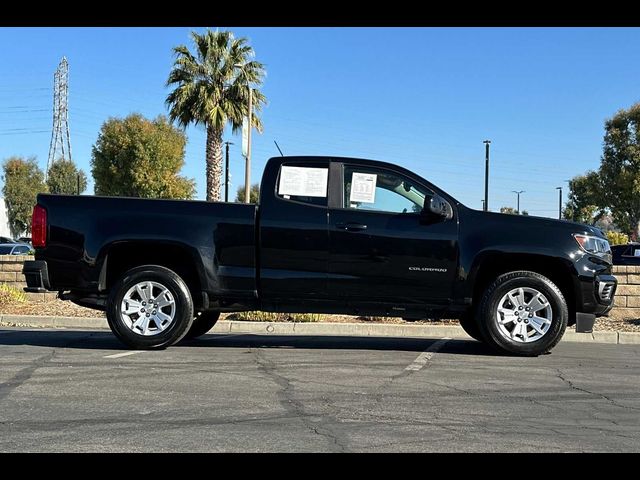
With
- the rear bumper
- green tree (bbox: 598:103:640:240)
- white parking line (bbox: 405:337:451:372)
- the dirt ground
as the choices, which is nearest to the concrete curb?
the dirt ground

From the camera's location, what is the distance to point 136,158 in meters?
42.8

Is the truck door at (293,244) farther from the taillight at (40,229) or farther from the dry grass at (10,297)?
the dry grass at (10,297)

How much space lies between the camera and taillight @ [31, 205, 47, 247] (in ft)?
24.5

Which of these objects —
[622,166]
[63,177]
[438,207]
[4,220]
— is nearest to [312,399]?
[438,207]

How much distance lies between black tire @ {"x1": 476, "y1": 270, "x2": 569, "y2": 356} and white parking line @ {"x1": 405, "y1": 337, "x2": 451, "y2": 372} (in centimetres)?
70

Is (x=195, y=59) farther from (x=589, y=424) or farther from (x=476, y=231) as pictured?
(x=589, y=424)

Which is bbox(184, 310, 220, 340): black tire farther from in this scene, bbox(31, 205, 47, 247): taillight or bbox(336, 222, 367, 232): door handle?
bbox(336, 222, 367, 232): door handle

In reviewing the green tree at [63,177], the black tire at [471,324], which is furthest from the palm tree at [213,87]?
the green tree at [63,177]

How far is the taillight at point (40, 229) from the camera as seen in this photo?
7469 mm

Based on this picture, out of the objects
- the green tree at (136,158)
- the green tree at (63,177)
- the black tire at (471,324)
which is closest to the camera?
the black tire at (471,324)

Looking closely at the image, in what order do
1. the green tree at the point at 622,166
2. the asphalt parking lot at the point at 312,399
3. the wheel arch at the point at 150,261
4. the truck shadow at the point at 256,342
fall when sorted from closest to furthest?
the asphalt parking lot at the point at 312,399 < the wheel arch at the point at 150,261 < the truck shadow at the point at 256,342 < the green tree at the point at 622,166

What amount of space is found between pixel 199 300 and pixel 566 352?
4374mm

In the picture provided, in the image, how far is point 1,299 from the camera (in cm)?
1156

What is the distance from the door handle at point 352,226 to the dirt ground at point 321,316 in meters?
3.45
